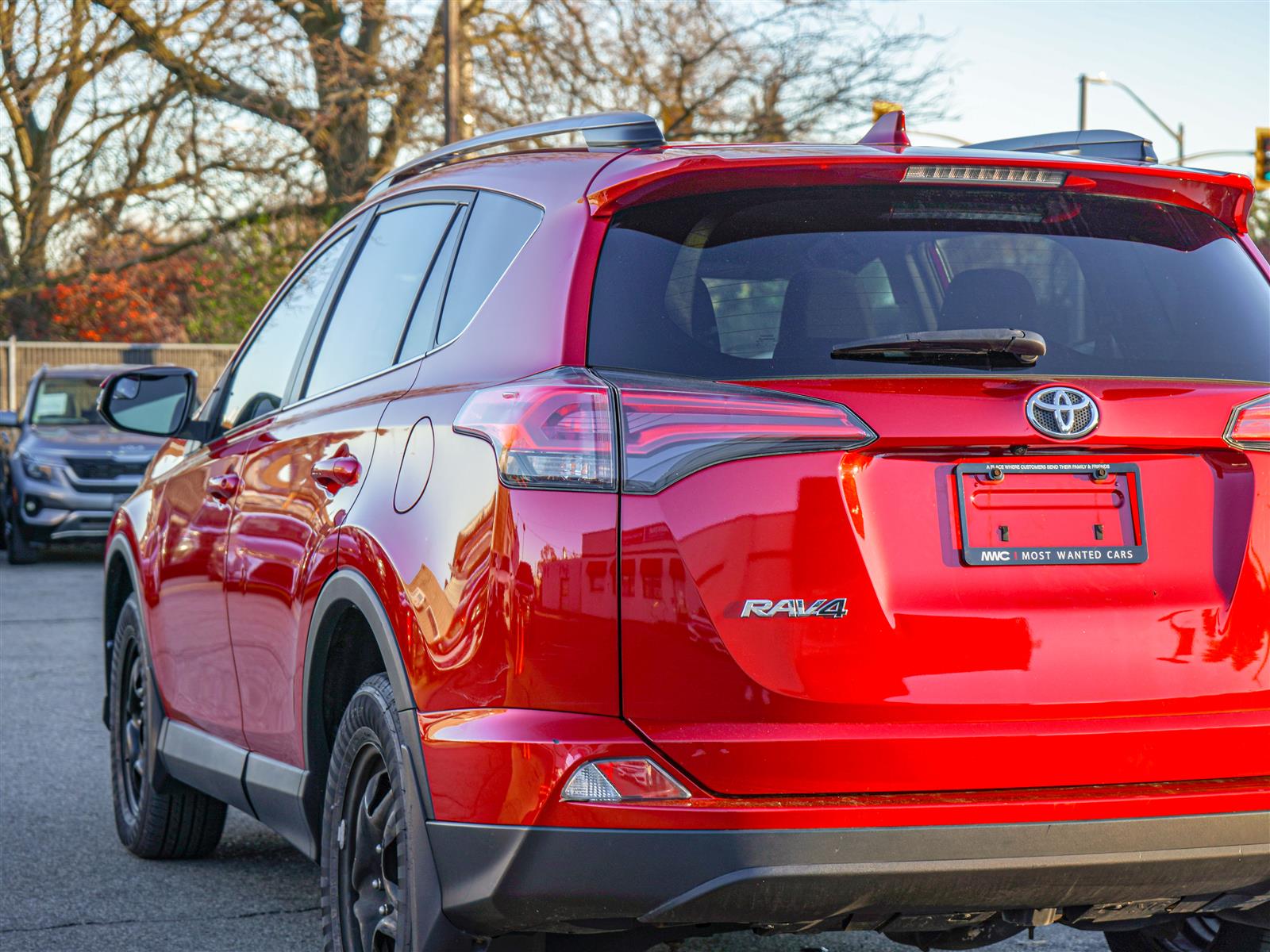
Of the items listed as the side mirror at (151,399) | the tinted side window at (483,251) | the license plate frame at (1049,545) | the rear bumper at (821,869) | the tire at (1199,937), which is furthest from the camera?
the side mirror at (151,399)

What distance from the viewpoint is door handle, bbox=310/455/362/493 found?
350 cm

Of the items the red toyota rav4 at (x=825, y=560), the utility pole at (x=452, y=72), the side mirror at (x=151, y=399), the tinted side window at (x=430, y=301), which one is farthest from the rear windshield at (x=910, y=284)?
the utility pole at (x=452, y=72)

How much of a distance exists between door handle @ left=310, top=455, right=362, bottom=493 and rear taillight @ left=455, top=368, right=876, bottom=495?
2.55 feet

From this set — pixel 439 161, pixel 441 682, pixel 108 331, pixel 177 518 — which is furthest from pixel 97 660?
pixel 108 331

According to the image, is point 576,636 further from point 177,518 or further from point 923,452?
point 177,518

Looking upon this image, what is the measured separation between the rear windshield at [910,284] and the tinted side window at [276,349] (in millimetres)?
1755

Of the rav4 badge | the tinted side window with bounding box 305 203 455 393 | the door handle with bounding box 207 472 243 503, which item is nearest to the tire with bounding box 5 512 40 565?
the door handle with bounding box 207 472 243 503

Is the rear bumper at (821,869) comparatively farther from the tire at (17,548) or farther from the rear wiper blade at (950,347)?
the tire at (17,548)

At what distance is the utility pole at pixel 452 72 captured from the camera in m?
21.4

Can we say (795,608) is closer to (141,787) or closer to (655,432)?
(655,432)

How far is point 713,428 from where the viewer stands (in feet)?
8.90

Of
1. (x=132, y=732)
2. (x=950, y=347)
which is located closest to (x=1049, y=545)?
(x=950, y=347)

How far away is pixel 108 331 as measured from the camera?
35.2 m

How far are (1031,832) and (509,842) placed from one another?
32.8 inches
